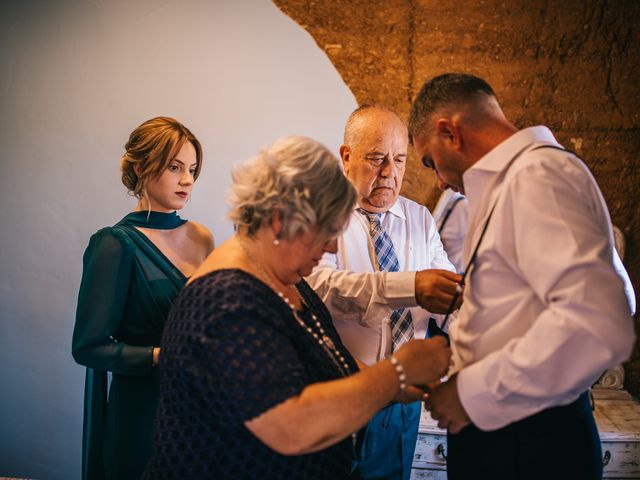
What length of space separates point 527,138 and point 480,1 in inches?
66.9

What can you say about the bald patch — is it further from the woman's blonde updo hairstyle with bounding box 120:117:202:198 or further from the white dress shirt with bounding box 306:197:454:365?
the woman's blonde updo hairstyle with bounding box 120:117:202:198

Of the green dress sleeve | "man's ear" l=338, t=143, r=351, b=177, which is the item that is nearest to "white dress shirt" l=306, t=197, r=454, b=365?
"man's ear" l=338, t=143, r=351, b=177

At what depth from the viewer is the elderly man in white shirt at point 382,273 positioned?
1.66 meters

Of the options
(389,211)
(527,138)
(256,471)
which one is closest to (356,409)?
(256,471)

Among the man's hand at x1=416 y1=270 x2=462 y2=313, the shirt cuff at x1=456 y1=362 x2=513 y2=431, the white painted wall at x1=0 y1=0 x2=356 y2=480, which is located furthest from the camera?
the white painted wall at x1=0 y1=0 x2=356 y2=480

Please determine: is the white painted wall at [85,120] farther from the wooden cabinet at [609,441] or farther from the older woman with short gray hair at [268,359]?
the older woman with short gray hair at [268,359]

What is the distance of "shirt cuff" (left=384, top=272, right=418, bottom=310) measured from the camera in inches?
63.1

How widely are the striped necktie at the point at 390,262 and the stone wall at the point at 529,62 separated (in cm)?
69

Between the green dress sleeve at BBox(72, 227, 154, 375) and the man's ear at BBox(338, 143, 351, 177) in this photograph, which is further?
the man's ear at BBox(338, 143, 351, 177)

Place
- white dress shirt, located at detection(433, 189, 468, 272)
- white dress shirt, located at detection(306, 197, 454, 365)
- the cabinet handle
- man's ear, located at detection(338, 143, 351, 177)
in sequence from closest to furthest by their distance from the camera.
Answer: white dress shirt, located at detection(306, 197, 454, 365) → man's ear, located at detection(338, 143, 351, 177) → the cabinet handle → white dress shirt, located at detection(433, 189, 468, 272)

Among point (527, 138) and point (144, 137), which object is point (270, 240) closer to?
→ point (527, 138)

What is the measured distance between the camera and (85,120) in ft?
9.34

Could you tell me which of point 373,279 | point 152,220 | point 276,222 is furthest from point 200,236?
point 276,222

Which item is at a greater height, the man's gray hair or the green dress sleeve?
the man's gray hair
